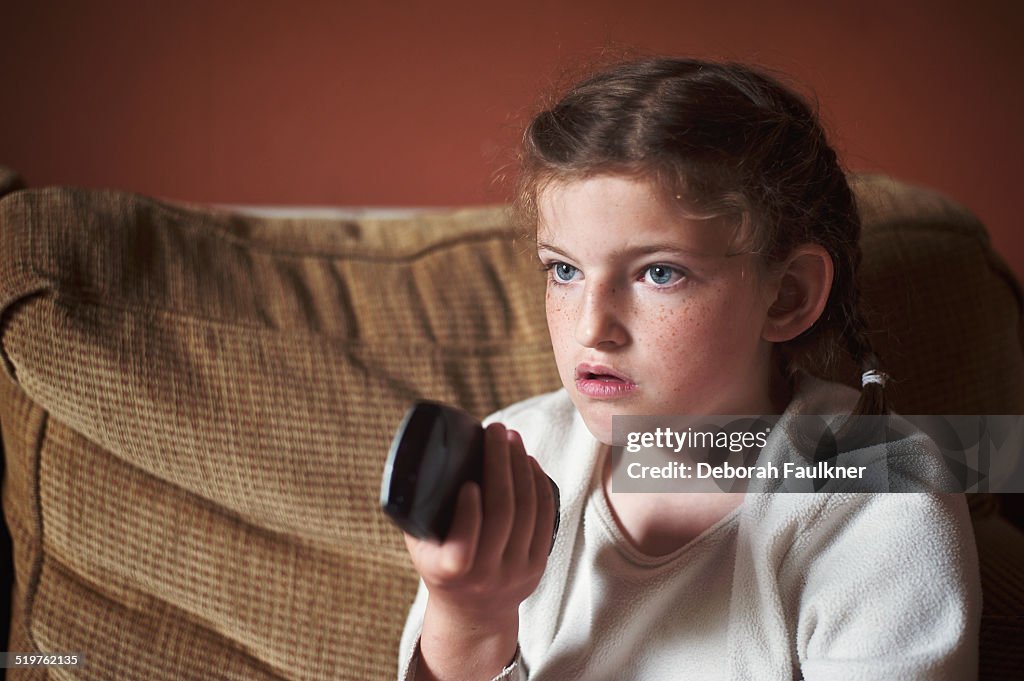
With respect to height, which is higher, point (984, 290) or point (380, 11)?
point (380, 11)

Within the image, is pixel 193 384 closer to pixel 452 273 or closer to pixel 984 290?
pixel 452 273

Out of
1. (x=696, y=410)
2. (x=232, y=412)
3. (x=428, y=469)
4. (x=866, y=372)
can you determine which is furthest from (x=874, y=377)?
(x=232, y=412)

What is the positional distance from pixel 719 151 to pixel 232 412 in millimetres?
543

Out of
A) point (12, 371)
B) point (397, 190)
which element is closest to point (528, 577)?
point (12, 371)

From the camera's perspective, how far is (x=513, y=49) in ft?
4.52

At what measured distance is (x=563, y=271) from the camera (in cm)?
66

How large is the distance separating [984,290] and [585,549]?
0.57m

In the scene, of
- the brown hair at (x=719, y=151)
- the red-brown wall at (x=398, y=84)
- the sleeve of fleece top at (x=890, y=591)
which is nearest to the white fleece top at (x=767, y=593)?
the sleeve of fleece top at (x=890, y=591)

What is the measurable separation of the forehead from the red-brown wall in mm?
747

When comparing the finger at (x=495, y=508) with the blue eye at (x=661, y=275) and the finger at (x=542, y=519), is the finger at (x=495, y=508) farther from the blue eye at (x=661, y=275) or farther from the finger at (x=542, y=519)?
the blue eye at (x=661, y=275)

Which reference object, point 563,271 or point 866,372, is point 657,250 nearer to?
point 563,271

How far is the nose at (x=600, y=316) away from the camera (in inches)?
24.1

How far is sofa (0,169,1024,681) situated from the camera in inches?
33.5

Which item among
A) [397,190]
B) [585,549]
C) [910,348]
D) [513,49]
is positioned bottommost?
[585,549]
